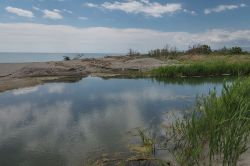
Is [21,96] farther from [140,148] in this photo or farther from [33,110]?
[140,148]

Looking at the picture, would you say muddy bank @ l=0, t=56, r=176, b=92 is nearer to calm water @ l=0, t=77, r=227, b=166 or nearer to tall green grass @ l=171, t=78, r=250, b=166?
calm water @ l=0, t=77, r=227, b=166

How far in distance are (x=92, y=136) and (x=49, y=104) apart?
4363 mm

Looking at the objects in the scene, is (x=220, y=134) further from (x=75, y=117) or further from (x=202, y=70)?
(x=202, y=70)

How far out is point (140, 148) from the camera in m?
5.83

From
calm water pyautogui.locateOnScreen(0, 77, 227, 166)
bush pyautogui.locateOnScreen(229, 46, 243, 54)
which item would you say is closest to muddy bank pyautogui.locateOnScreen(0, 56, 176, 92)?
calm water pyautogui.locateOnScreen(0, 77, 227, 166)

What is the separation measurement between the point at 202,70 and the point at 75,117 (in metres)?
12.7

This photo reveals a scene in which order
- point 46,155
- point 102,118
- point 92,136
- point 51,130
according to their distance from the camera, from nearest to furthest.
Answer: point 46,155
point 92,136
point 51,130
point 102,118

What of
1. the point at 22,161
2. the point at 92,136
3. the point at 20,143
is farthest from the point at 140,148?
the point at 20,143

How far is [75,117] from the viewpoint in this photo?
861 cm

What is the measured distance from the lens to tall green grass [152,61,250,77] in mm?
19125

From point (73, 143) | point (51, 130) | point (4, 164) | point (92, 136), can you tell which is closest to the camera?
point (4, 164)

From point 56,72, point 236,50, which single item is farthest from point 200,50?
point 56,72

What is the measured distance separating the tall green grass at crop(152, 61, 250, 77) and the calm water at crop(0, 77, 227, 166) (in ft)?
13.6

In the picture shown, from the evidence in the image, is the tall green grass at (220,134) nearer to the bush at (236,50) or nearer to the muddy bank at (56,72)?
the muddy bank at (56,72)
